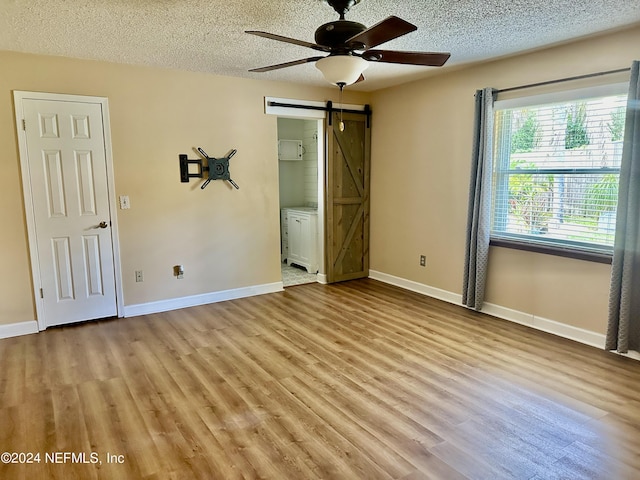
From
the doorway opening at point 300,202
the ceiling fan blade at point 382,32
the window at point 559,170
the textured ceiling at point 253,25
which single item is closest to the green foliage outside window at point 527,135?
the window at point 559,170

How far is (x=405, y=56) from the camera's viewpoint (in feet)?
8.57

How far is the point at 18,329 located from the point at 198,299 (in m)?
1.65

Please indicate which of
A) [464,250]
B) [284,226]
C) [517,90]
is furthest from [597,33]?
[284,226]

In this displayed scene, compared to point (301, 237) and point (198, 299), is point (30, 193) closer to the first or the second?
point (198, 299)

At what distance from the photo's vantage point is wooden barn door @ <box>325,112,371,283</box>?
545 centimetres

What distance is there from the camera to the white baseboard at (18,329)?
3.76 metres

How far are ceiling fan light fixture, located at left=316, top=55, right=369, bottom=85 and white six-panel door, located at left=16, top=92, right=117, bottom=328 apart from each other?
2590mm

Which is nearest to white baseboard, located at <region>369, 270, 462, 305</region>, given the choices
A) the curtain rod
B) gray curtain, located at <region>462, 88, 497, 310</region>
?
gray curtain, located at <region>462, 88, 497, 310</region>

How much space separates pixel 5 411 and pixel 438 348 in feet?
10.0

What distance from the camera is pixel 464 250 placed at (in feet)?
15.0

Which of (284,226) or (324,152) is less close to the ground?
(324,152)

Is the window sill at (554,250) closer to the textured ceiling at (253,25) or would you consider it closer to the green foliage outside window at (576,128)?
the green foliage outside window at (576,128)

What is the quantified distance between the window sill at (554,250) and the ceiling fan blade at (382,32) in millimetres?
2513

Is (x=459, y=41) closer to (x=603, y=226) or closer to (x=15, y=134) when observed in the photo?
(x=603, y=226)
